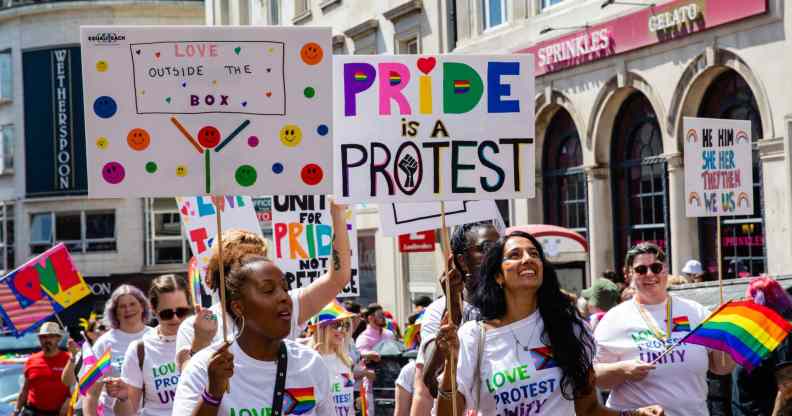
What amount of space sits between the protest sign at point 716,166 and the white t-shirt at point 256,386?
650cm

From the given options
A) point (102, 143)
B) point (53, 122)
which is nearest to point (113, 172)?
point (102, 143)

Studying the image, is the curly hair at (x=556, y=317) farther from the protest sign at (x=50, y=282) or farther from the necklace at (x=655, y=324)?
the protest sign at (x=50, y=282)

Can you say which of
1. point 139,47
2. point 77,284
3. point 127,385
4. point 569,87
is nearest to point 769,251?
point 569,87

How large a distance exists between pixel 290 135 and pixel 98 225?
4272 cm

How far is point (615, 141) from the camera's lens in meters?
22.0

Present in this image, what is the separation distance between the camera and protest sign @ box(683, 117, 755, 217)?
11078 millimetres

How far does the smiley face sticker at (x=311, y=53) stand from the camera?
5.96m

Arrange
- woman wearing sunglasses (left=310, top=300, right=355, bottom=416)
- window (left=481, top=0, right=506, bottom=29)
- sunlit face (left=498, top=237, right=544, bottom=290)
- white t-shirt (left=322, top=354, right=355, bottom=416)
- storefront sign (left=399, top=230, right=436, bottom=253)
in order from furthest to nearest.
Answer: window (left=481, top=0, right=506, bottom=29) < storefront sign (left=399, top=230, right=436, bottom=253) < woman wearing sunglasses (left=310, top=300, right=355, bottom=416) < white t-shirt (left=322, top=354, right=355, bottom=416) < sunlit face (left=498, top=237, right=544, bottom=290)

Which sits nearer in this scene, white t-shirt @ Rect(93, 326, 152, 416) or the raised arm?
the raised arm

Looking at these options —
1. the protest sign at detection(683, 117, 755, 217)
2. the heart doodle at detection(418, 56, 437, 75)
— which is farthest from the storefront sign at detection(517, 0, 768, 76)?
the heart doodle at detection(418, 56, 437, 75)

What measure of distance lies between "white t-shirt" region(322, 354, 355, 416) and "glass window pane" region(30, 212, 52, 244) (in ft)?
129

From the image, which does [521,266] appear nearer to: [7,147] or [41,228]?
[41,228]

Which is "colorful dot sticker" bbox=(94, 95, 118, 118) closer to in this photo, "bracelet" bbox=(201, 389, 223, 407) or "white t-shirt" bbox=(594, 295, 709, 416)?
"bracelet" bbox=(201, 389, 223, 407)

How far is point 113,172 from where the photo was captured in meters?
5.85
